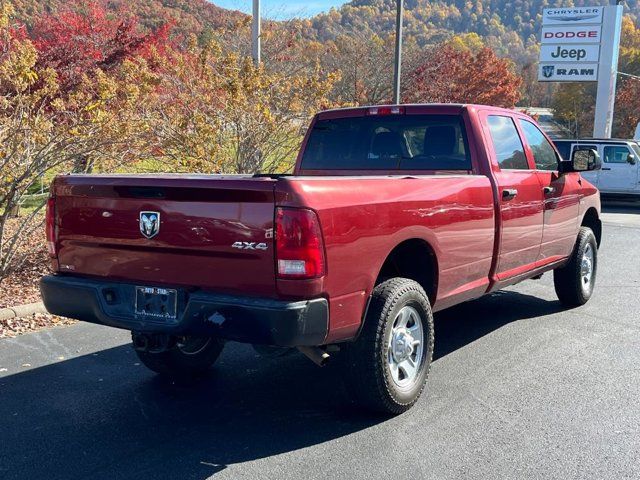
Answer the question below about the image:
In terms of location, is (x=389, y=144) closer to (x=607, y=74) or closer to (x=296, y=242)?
(x=296, y=242)

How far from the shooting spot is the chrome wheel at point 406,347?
4172mm

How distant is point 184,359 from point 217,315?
1.49 meters

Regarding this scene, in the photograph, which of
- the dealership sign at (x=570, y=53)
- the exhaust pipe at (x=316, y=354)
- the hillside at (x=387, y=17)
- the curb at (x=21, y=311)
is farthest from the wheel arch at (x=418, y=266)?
the dealership sign at (x=570, y=53)

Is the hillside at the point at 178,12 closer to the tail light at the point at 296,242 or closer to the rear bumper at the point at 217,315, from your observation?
the rear bumper at the point at 217,315

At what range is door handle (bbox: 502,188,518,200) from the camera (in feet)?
17.0

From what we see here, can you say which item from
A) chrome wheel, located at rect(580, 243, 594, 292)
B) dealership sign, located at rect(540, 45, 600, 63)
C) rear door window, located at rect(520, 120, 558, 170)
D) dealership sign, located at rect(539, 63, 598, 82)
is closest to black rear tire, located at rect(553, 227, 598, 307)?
chrome wheel, located at rect(580, 243, 594, 292)

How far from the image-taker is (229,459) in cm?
365

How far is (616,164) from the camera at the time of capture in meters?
17.7

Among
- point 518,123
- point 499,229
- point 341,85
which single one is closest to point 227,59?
point 518,123

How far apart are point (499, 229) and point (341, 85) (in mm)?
19415

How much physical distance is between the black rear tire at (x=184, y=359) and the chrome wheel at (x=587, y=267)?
4029mm

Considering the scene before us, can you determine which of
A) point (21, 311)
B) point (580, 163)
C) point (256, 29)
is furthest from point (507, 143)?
point (256, 29)

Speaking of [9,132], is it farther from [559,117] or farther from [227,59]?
[559,117]

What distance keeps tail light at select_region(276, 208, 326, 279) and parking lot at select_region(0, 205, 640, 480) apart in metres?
1.06
